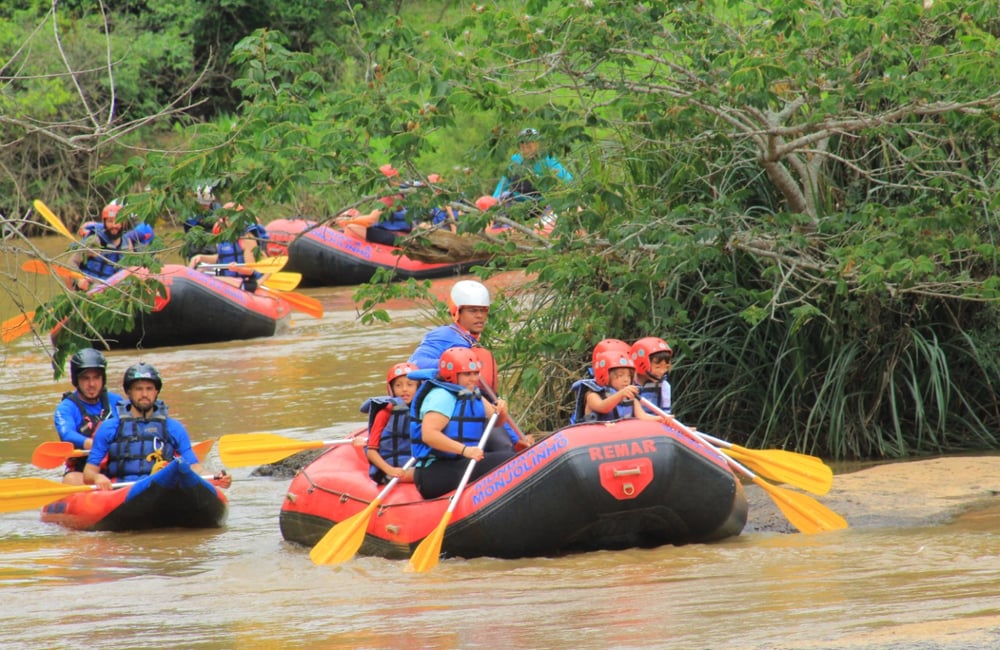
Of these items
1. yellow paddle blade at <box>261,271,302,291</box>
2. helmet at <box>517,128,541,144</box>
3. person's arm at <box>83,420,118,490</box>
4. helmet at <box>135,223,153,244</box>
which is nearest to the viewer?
helmet at <box>517,128,541,144</box>

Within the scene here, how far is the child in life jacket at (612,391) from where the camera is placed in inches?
292

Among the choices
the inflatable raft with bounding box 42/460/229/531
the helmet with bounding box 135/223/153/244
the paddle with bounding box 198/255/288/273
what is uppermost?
the helmet with bounding box 135/223/153/244

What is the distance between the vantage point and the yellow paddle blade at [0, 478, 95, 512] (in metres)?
8.91

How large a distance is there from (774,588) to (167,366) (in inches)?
388

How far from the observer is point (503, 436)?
770cm

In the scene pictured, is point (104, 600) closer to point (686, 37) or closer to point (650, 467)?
point (650, 467)

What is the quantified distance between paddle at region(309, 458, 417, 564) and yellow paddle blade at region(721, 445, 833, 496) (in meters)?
1.77

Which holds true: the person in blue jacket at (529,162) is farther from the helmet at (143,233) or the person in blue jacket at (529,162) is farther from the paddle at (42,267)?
the helmet at (143,233)

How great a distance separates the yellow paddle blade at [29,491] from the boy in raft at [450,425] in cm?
255

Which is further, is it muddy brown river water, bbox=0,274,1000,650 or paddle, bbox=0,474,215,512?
paddle, bbox=0,474,215,512

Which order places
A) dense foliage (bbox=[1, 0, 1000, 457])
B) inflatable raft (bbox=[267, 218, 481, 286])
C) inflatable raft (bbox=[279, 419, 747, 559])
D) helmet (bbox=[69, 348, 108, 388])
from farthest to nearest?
inflatable raft (bbox=[267, 218, 481, 286]) < helmet (bbox=[69, 348, 108, 388]) < dense foliage (bbox=[1, 0, 1000, 457]) < inflatable raft (bbox=[279, 419, 747, 559])

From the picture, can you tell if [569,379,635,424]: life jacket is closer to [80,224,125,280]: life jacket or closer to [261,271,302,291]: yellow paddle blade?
[80,224,125,280]: life jacket

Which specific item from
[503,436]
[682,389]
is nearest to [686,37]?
[682,389]

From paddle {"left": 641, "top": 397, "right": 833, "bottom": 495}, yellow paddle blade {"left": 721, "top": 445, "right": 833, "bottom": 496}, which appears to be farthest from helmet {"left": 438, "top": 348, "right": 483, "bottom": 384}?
yellow paddle blade {"left": 721, "top": 445, "right": 833, "bottom": 496}
